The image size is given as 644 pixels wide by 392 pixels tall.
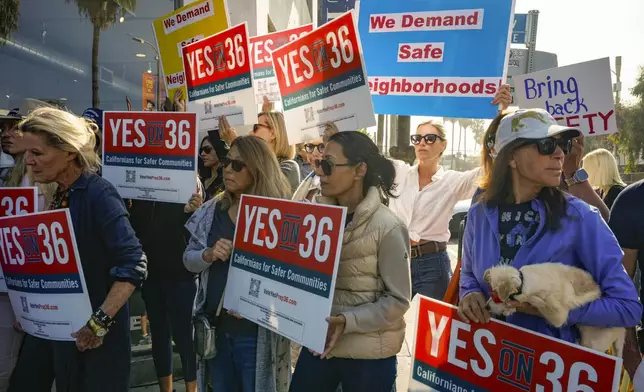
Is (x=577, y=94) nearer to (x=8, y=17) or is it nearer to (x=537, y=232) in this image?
(x=537, y=232)

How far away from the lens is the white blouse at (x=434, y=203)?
421cm

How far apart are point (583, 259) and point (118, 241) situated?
2070 millimetres

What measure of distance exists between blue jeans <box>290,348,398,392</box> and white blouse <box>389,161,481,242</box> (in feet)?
5.73

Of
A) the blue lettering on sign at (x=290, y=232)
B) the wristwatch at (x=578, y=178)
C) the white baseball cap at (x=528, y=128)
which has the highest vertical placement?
the white baseball cap at (x=528, y=128)

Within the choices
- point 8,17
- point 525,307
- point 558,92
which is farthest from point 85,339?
point 8,17

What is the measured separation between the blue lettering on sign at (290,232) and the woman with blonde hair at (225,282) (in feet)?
1.43

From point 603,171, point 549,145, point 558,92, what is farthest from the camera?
point 603,171

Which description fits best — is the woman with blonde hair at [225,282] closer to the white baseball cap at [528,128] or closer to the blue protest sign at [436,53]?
the white baseball cap at [528,128]

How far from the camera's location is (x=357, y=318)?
2.41m

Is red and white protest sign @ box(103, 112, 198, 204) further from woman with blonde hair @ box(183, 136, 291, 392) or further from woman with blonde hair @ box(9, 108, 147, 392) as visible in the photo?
woman with blonde hair @ box(9, 108, 147, 392)

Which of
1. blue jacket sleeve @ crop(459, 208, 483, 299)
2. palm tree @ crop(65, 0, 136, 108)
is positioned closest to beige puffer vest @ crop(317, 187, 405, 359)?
blue jacket sleeve @ crop(459, 208, 483, 299)

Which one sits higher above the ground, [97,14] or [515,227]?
[97,14]

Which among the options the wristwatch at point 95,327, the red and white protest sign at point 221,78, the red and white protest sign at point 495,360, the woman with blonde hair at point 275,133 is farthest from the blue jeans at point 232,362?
the woman with blonde hair at point 275,133

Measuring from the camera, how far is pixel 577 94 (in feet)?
13.2
